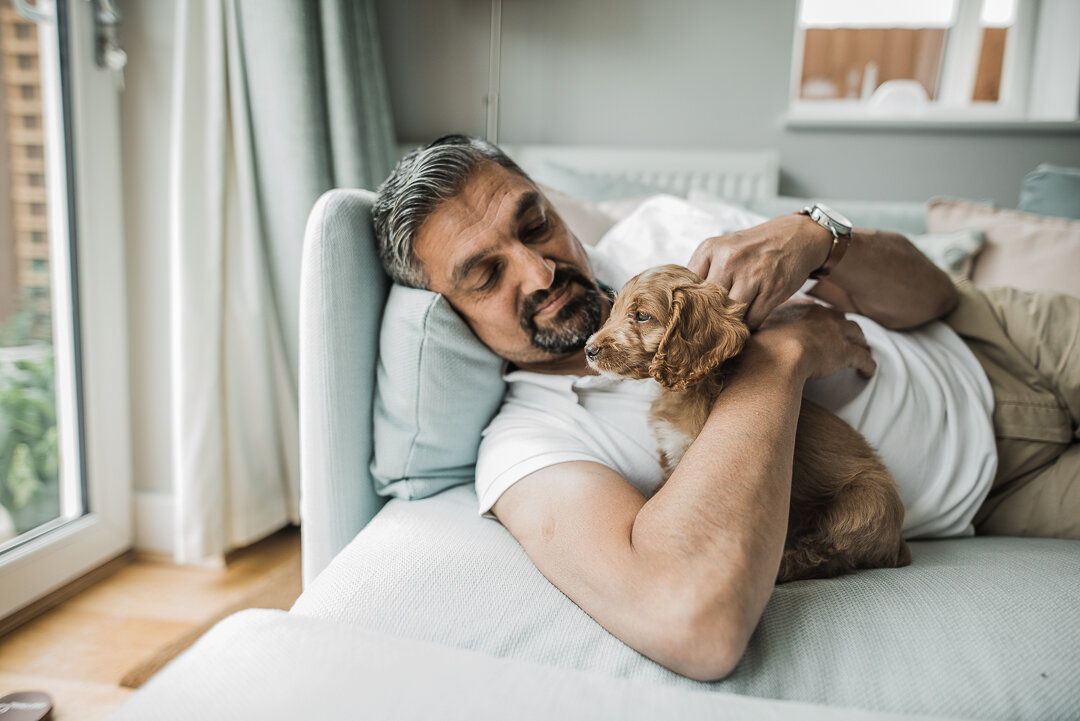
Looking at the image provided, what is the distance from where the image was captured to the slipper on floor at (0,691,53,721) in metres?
1.49

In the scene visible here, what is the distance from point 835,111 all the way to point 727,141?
0.52m

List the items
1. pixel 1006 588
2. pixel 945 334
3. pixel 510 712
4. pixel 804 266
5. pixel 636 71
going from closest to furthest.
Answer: pixel 510 712 → pixel 1006 588 → pixel 804 266 → pixel 945 334 → pixel 636 71

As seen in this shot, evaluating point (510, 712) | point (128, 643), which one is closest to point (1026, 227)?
point (510, 712)

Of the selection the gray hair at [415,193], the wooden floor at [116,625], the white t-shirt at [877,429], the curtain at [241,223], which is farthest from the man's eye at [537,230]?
the wooden floor at [116,625]

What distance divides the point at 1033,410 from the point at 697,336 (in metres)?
0.86

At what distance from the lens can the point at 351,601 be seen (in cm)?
90

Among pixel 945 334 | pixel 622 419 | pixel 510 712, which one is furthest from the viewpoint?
pixel 945 334

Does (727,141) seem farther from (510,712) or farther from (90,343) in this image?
(510,712)

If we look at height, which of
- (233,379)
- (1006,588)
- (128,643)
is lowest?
(128,643)

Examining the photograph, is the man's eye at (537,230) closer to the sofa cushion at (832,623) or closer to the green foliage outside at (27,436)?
the sofa cushion at (832,623)

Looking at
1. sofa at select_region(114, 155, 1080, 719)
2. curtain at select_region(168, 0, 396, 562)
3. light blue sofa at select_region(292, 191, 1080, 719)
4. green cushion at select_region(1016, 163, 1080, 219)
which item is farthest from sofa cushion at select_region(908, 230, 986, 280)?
curtain at select_region(168, 0, 396, 562)

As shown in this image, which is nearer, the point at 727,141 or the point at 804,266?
the point at 804,266

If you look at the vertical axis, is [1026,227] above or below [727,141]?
below

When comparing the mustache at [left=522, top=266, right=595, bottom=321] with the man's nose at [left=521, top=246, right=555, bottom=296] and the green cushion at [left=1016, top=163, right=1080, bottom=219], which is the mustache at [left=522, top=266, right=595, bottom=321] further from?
the green cushion at [left=1016, top=163, right=1080, bottom=219]
